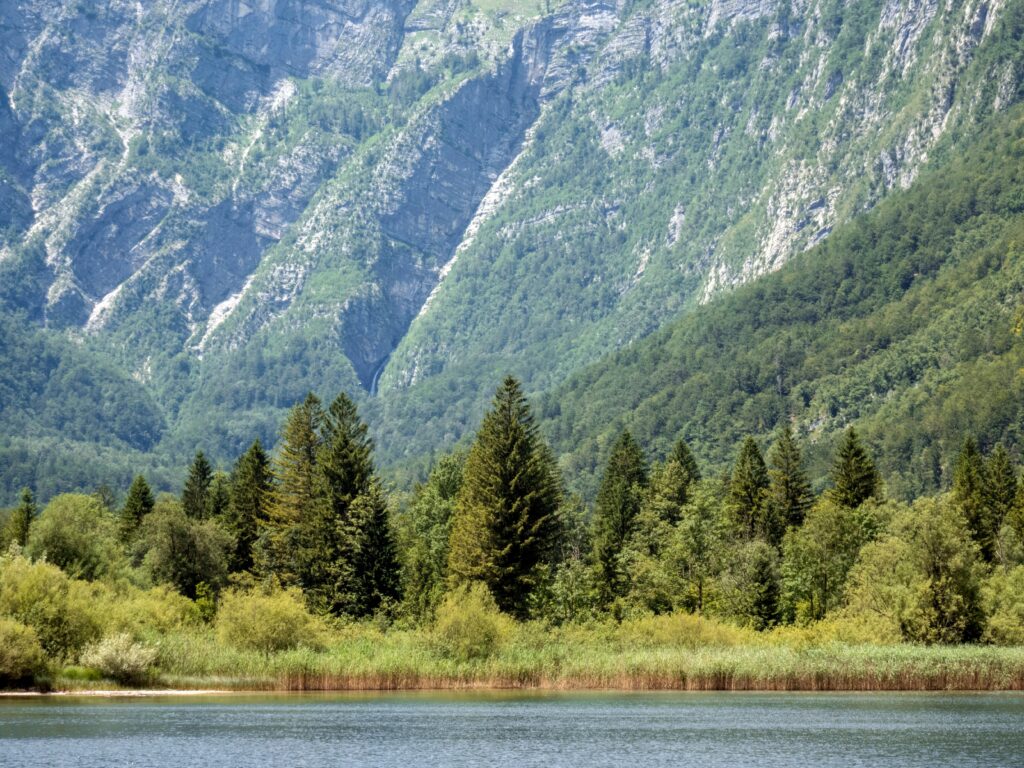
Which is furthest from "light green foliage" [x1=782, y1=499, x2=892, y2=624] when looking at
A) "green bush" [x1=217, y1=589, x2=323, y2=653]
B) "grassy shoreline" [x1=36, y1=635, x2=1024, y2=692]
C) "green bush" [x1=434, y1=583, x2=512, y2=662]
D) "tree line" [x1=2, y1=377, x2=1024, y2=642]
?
"green bush" [x1=217, y1=589, x2=323, y2=653]

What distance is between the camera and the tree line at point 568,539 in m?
122

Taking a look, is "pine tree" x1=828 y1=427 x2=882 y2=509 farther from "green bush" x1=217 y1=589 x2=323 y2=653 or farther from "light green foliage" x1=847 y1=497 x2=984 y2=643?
"green bush" x1=217 y1=589 x2=323 y2=653

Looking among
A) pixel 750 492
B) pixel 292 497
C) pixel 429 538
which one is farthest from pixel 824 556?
pixel 292 497

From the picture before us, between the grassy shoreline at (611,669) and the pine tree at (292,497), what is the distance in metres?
33.9

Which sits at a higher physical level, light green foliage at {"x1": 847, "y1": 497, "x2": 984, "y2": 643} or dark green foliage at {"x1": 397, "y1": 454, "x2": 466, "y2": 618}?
dark green foliage at {"x1": 397, "y1": 454, "x2": 466, "y2": 618}

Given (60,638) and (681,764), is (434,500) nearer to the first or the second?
(60,638)

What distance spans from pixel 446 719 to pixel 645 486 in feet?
262

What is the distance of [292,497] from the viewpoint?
509ft

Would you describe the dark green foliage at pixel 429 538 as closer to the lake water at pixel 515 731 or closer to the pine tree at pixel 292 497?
the pine tree at pixel 292 497

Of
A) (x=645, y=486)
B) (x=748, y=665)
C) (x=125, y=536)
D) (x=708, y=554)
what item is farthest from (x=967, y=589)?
Result: (x=125, y=536)

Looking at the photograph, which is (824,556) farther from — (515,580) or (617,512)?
(617,512)

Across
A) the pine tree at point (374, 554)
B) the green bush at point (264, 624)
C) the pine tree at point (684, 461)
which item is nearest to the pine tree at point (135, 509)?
the pine tree at point (374, 554)

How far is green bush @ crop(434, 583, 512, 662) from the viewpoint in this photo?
11300 centimetres

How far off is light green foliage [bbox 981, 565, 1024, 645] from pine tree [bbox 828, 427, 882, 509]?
32.7m
